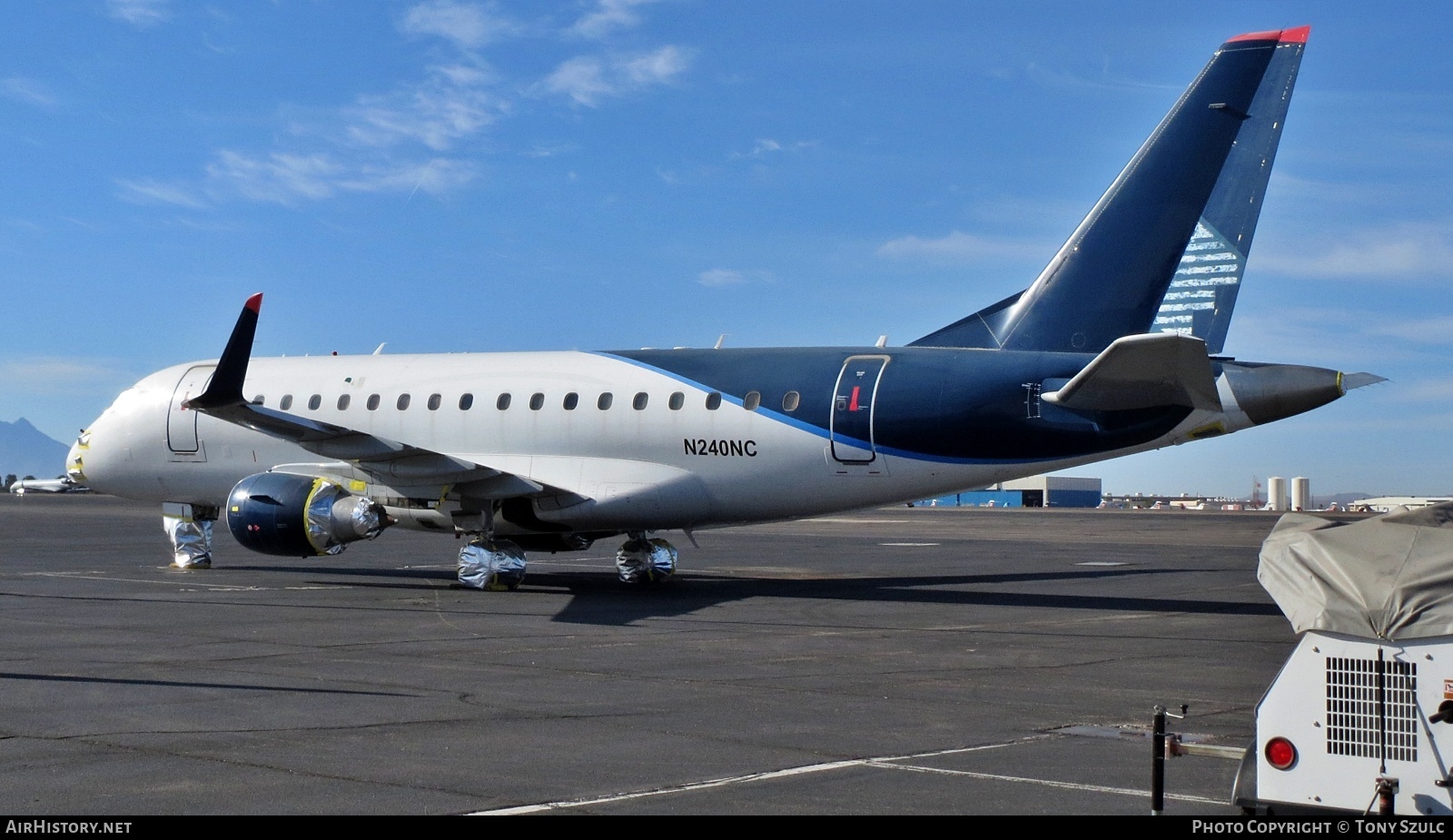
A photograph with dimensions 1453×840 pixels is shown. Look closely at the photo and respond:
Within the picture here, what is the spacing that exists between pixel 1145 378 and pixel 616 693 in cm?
917

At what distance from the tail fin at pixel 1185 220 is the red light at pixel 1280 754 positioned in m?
14.1

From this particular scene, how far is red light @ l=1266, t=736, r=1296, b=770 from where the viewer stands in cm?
654

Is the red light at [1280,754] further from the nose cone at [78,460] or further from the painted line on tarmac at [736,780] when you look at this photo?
the nose cone at [78,460]

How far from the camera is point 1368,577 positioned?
6.52m

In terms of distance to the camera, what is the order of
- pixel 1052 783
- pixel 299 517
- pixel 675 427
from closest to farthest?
pixel 1052 783 < pixel 299 517 < pixel 675 427

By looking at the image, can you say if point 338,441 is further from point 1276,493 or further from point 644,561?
point 1276,493

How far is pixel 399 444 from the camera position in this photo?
21.7 m

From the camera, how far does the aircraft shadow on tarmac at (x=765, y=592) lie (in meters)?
20.7

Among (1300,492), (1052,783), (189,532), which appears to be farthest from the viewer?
(1300,492)

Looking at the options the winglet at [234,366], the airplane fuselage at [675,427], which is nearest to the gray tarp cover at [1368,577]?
the airplane fuselage at [675,427]

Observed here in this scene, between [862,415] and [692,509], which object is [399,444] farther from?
[862,415]

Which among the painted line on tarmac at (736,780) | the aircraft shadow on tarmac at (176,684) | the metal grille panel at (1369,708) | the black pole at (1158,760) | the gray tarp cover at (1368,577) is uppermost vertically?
the gray tarp cover at (1368,577)

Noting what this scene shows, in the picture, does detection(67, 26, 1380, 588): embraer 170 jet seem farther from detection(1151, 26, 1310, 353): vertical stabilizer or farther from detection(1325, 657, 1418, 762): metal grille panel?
detection(1325, 657, 1418, 762): metal grille panel

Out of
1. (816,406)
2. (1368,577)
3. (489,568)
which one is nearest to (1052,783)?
(1368,577)
